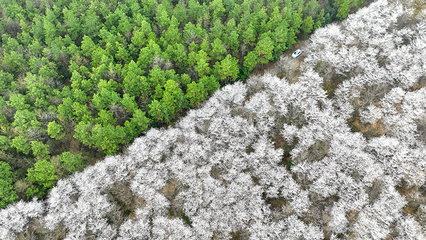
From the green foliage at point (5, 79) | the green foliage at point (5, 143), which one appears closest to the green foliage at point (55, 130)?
the green foliage at point (5, 143)

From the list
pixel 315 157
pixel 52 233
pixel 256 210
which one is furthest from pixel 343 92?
pixel 52 233

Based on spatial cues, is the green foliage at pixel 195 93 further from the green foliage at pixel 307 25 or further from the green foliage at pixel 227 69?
the green foliage at pixel 307 25

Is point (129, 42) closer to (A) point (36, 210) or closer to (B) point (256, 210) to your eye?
(A) point (36, 210)

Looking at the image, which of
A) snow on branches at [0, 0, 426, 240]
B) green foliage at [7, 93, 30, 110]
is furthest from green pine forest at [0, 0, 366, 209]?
snow on branches at [0, 0, 426, 240]

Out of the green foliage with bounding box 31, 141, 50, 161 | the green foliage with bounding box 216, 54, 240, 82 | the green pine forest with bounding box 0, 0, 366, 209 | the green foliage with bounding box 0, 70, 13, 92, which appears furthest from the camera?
the green foliage with bounding box 216, 54, 240, 82

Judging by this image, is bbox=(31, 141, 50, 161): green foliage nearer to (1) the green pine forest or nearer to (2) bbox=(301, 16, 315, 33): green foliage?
(1) the green pine forest
